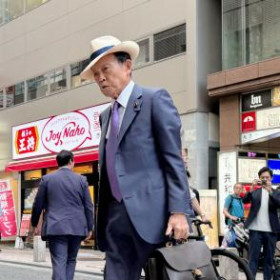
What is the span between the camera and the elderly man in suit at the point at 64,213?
7.30 metres

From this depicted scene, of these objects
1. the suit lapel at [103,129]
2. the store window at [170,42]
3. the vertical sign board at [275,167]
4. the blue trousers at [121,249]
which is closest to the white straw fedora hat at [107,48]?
the suit lapel at [103,129]

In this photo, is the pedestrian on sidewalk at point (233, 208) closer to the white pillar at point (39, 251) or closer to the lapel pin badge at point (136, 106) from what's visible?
the white pillar at point (39, 251)

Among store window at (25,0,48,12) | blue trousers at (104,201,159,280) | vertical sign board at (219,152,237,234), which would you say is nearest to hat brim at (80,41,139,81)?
blue trousers at (104,201,159,280)

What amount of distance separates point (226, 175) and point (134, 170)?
13.4m

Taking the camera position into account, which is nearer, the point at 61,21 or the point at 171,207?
the point at 171,207

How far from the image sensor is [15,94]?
26.3 metres

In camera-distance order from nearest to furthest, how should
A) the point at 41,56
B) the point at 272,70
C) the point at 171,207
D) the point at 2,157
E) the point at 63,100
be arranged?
the point at 171,207 < the point at 272,70 < the point at 63,100 < the point at 41,56 < the point at 2,157

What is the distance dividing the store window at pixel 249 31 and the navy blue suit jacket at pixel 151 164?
12.6 meters

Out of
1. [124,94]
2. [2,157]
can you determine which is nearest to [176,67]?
[2,157]

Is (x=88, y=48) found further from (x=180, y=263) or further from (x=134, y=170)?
(x=180, y=263)

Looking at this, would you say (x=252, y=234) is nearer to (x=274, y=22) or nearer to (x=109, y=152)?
(x=109, y=152)

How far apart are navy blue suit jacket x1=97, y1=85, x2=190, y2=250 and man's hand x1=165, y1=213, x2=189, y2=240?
3 cm

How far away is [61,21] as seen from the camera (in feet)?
77.1

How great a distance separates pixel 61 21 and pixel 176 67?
22.0 feet
